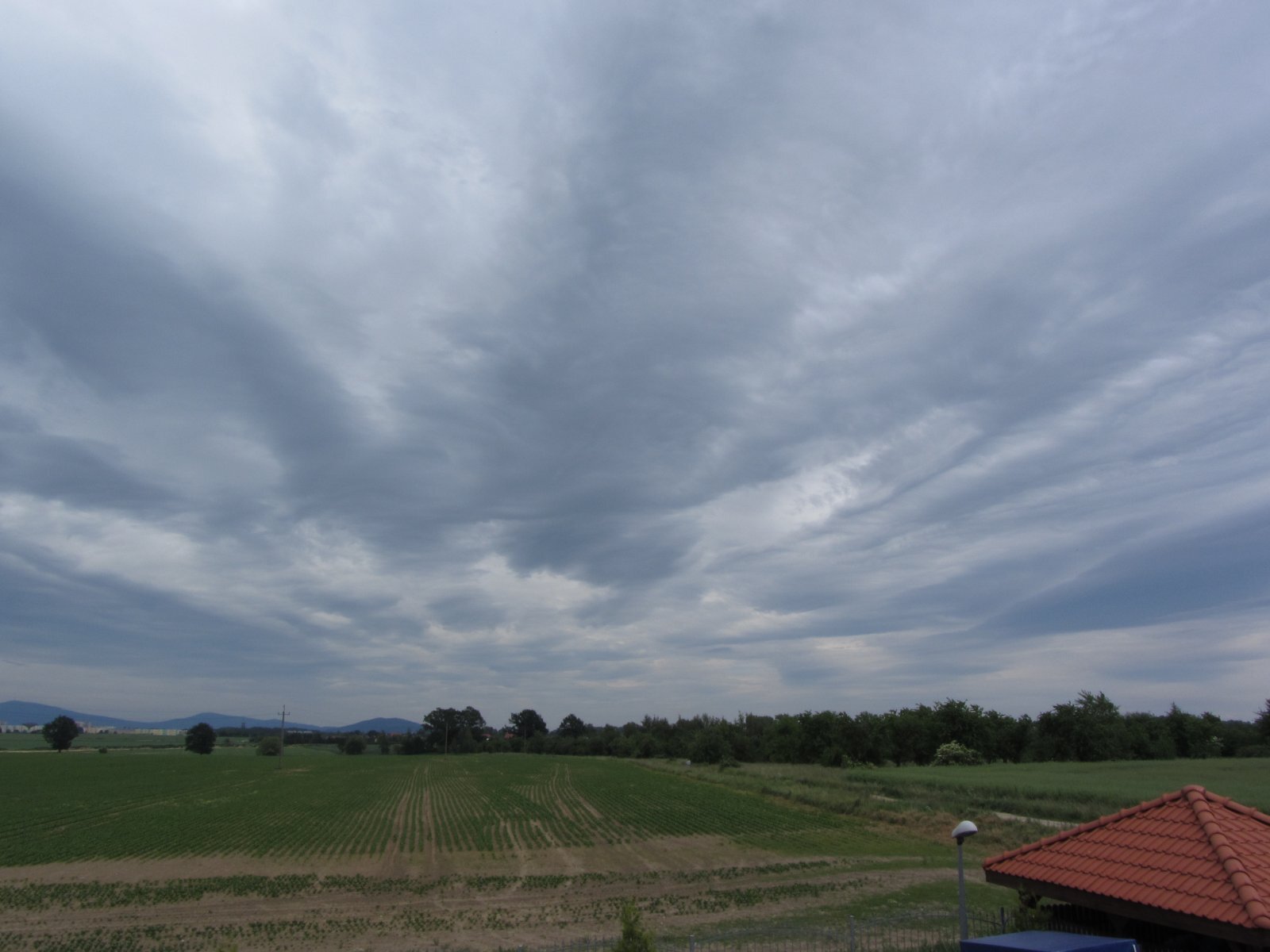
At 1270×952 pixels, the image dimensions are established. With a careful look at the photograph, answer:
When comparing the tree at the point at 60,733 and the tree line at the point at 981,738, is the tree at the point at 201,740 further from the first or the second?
the tree line at the point at 981,738

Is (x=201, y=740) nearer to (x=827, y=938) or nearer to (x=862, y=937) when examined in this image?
(x=827, y=938)

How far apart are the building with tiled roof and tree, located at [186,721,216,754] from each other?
8449 inches

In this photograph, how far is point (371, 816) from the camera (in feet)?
185

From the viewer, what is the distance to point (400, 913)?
26.2 metres

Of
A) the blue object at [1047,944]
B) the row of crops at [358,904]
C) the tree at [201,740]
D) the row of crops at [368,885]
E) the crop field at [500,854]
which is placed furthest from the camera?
the tree at [201,740]

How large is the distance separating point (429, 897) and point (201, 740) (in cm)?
19182

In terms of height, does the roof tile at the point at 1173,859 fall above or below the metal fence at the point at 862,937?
above

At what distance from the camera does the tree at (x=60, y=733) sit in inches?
7298

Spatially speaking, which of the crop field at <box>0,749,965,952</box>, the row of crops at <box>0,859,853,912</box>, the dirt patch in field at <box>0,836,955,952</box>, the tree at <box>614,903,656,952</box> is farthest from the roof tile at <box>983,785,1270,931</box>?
the row of crops at <box>0,859,853,912</box>

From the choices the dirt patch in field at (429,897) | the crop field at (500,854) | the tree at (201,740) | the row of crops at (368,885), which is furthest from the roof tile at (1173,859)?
the tree at (201,740)

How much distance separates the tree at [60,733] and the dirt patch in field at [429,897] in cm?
19480

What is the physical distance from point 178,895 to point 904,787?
48.3 metres

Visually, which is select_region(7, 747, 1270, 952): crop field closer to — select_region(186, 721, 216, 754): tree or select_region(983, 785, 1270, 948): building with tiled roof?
select_region(983, 785, 1270, 948): building with tiled roof

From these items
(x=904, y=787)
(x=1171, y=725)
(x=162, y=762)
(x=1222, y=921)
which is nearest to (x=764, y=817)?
(x=904, y=787)
